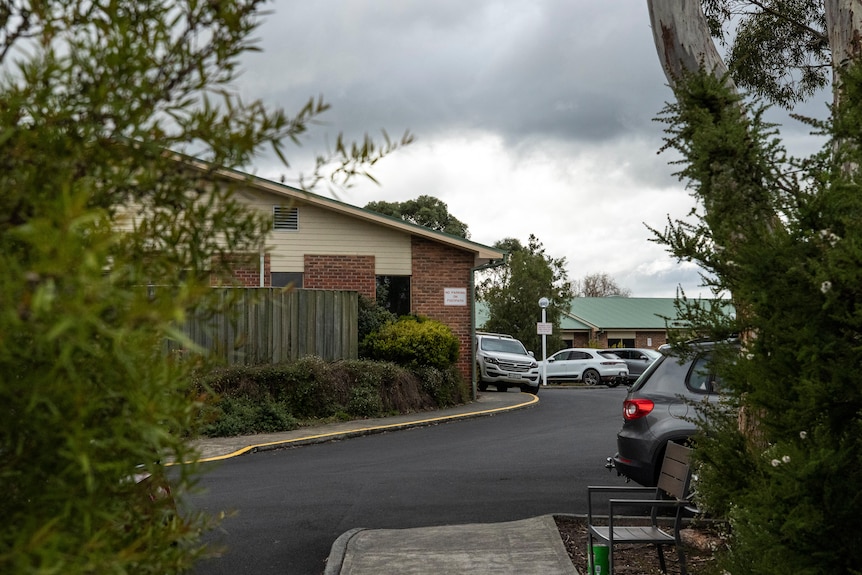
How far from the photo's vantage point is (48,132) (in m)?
1.63

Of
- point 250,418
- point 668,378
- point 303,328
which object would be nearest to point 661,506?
point 668,378

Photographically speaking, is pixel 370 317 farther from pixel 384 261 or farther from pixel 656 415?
pixel 656 415

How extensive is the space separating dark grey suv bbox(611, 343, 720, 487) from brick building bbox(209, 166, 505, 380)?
13.0 metres

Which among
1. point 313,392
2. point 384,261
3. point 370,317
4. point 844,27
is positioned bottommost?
point 313,392

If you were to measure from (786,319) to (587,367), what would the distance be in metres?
34.7

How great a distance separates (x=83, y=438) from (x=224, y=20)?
0.86m

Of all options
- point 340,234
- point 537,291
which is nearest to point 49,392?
point 340,234

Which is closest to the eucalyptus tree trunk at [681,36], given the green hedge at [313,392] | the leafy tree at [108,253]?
the leafy tree at [108,253]

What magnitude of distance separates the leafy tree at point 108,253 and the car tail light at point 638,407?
7578 mm

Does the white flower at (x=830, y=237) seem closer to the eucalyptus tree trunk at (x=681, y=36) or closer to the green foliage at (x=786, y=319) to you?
the green foliage at (x=786, y=319)

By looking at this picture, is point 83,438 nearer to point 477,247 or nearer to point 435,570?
point 435,570

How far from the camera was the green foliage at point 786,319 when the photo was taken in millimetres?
3344

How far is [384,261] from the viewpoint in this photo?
22.0 meters

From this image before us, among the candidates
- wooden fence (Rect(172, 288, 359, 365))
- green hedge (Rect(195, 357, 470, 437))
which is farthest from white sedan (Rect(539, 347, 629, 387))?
wooden fence (Rect(172, 288, 359, 365))
